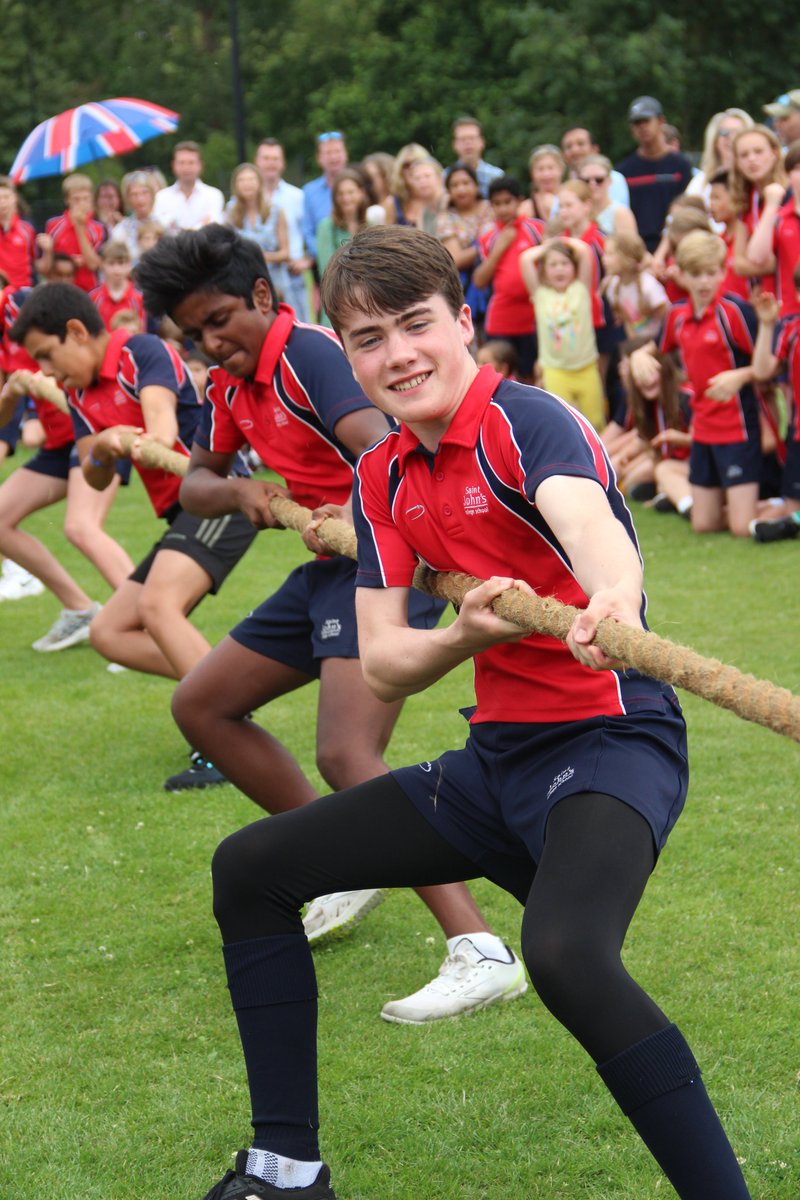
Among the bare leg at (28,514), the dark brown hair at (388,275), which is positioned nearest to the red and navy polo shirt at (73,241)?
the bare leg at (28,514)

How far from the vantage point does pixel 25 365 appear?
10.3 m

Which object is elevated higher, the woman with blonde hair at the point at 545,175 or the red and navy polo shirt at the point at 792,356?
the woman with blonde hair at the point at 545,175

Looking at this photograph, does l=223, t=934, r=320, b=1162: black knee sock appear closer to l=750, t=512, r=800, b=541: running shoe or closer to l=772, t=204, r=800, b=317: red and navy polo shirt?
l=750, t=512, r=800, b=541: running shoe

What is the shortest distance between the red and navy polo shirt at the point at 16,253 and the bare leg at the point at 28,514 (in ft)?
28.5

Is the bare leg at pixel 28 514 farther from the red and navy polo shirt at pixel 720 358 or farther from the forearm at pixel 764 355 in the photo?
the forearm at pixel 764 355

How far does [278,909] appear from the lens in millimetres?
3162

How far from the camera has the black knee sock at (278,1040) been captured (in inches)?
124

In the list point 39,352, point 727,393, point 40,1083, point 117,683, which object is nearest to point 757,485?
point 727,393

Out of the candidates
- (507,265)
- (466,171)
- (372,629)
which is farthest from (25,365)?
(372,629)

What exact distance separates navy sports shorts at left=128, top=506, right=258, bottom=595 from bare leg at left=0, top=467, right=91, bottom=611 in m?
2.47

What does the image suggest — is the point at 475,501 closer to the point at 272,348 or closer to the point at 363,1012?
the point at 272,348

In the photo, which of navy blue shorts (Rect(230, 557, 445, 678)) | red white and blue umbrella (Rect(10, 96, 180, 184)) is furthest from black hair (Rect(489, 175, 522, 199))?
navy blue shorts (Rect(230, 557, 445, 678))

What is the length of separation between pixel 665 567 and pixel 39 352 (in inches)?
177

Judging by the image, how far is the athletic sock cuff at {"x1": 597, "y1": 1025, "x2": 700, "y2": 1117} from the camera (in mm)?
2570
